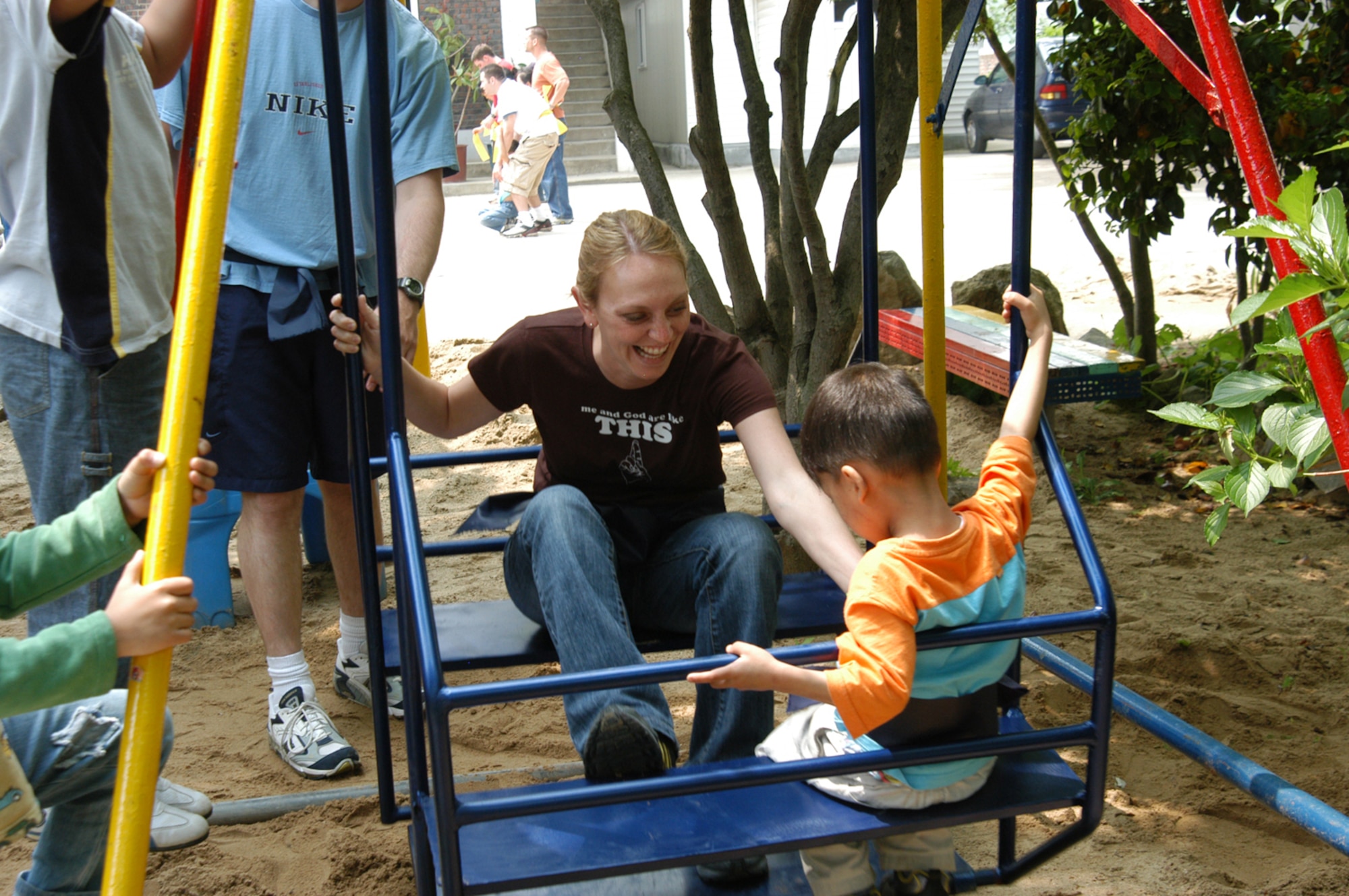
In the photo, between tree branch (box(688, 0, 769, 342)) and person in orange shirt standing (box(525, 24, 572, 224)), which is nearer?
tree branch (box(688, 0, 769, 342))

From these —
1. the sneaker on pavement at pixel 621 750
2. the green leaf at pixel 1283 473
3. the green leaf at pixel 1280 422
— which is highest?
the green leaf at pixel 1280 422

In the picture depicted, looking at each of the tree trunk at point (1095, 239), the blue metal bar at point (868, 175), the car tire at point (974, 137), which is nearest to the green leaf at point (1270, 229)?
the blue metal bar at point (868, 175)

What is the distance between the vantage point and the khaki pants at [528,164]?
37.1 feet

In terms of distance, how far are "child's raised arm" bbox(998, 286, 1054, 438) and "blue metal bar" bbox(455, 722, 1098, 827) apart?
488 mm

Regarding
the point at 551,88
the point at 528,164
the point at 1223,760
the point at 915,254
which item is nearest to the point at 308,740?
the point at 1223,760

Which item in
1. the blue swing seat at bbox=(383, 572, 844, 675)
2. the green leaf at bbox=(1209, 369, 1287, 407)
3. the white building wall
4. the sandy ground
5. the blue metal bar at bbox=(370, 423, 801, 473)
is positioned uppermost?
the white building wall

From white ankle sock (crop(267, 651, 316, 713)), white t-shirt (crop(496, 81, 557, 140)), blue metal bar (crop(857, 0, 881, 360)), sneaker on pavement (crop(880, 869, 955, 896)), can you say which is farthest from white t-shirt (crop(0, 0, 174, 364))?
white t-shirt (crop(496, 81, 557, 140))

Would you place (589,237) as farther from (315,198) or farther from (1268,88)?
(1268,88)

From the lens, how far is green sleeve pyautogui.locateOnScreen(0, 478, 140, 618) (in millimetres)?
1679

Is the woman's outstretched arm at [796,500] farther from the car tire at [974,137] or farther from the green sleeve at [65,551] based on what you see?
the car tire at [974,137]

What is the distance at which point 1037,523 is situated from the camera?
14.6 ft

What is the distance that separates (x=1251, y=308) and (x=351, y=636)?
7.31 ft

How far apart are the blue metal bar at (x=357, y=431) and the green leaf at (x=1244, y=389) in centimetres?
135

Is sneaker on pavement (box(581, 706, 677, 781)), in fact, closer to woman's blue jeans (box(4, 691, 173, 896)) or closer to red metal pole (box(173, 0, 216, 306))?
woman's blue jeans (box(4, 691, 173, 896))
